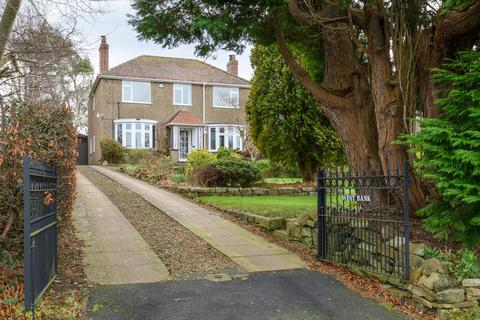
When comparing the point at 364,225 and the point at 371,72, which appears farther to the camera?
the point at 371,72

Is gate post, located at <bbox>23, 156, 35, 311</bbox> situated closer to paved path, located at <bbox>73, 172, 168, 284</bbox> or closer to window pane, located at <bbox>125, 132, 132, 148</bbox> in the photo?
paved path, located at <bbox>73, 172, 168, 284</bbox>

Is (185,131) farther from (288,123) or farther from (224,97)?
(288,123)

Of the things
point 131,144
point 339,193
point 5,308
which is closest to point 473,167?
point 339,193

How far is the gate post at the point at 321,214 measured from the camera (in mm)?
7043

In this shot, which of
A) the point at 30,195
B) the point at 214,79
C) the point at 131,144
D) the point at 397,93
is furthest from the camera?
the point at 214,79

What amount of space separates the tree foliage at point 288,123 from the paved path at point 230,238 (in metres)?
5.00

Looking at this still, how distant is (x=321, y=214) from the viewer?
7.11 m

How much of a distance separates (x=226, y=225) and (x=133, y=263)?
3358mm

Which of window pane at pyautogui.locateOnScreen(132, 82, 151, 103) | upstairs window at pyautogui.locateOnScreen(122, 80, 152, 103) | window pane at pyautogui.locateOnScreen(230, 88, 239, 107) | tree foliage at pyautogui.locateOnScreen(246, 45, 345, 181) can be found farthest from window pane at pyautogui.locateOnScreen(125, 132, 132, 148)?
tree foliage at pyautogui.locateOnScreen(246, 45, 345, 181)

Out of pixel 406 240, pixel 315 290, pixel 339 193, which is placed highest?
pixel 339 193

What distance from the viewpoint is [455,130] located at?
5.38m

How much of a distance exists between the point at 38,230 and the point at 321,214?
4.17 meters

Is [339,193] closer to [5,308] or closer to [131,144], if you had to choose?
[5,308]

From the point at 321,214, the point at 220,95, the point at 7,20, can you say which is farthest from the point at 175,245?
the point at 220,95
